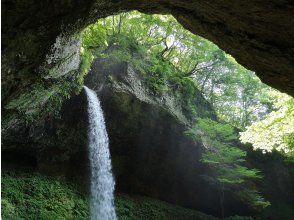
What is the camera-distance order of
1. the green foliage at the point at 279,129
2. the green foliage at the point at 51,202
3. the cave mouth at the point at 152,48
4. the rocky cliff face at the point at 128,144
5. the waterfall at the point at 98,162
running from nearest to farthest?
the green foliage at the point at 279,129 < the green foliage at the point at 51,202 < the cave mouth at the point at 152,48 < the rocky cliff face at the point at 128,144 < the waterfall at the point at 98,162

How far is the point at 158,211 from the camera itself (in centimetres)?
1548

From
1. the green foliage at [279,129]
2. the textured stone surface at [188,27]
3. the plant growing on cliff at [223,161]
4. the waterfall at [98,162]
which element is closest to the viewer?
the textured stone surface at [188,27]

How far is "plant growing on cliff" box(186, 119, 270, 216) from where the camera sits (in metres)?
14.6

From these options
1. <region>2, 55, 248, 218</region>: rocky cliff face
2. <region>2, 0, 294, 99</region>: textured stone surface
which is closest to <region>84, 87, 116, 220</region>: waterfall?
<region>2, 55, 248, 218</region>: rocky cliff face

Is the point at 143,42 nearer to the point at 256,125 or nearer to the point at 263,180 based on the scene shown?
the point at 256,125

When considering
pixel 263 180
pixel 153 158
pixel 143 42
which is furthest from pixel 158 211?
pixel 143 42

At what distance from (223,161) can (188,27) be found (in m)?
9.52

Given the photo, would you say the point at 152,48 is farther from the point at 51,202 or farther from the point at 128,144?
the point at 51,202

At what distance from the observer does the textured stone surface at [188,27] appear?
176 inches

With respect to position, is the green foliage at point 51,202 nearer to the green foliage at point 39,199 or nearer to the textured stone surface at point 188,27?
the green foliage at point 39,199

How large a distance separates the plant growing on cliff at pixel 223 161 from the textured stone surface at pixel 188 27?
8.03 metres

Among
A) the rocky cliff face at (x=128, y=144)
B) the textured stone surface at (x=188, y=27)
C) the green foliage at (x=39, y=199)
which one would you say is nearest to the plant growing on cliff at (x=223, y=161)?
the rocky cliff face at (x=128, y=144)

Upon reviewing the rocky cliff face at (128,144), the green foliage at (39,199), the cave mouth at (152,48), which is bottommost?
the green foliage at (39,199)

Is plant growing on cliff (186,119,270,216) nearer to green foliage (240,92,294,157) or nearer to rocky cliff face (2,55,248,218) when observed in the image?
rocky cliff face (2,55,248,218)
